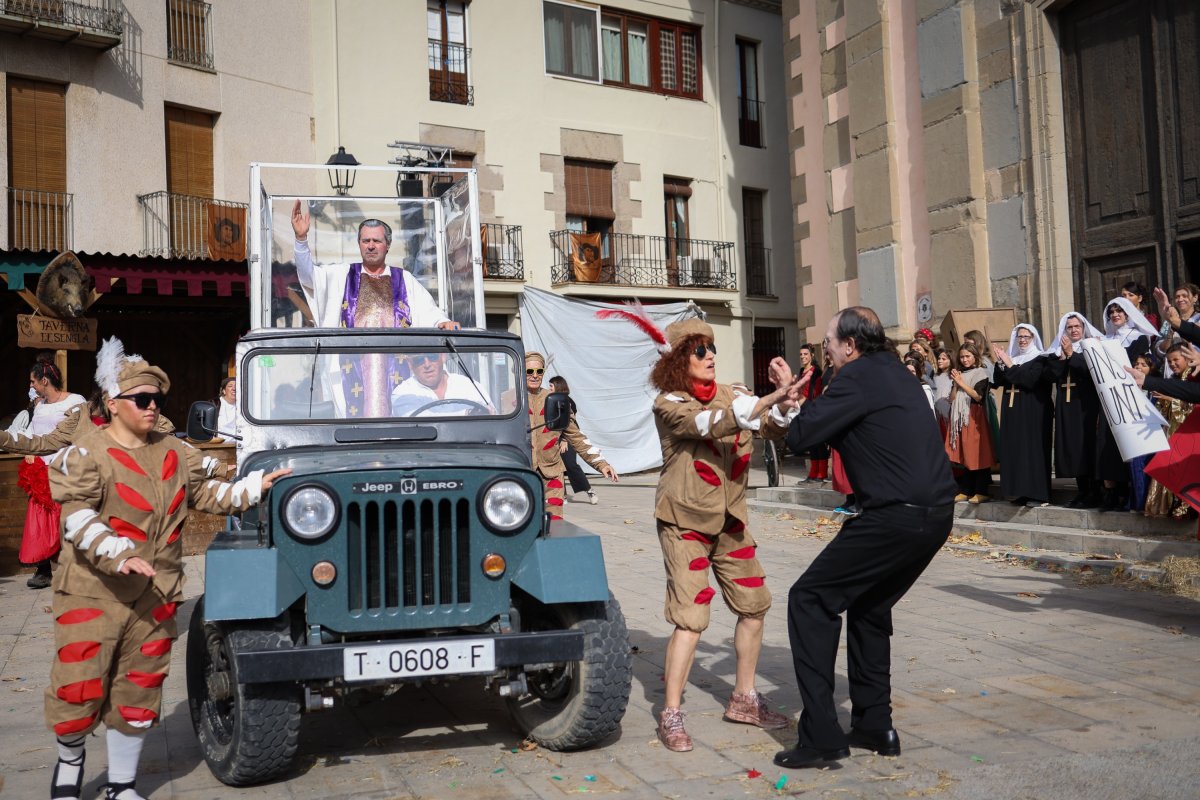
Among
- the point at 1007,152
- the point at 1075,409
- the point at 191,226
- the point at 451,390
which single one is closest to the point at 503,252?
the point at 191,226

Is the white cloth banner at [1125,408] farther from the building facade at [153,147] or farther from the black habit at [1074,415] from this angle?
the building facade at [153,147]

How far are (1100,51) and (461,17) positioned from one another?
1491 cm

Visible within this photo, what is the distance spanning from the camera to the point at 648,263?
26.6m

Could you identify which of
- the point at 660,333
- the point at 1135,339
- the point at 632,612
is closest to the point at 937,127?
the point at 1135,339

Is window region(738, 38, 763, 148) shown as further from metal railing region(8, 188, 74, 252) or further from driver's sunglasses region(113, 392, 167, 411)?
driver's sunglasses region(113, 392, 167, 411)

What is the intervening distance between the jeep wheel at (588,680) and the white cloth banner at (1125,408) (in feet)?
15.5

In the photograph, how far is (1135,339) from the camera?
1023 centimetres

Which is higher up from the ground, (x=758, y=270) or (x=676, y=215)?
(x=676, y=215)

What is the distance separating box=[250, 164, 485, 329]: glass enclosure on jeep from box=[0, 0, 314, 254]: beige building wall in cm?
1149

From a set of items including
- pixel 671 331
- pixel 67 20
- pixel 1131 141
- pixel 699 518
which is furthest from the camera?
pixel 67 20

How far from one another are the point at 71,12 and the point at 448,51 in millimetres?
7545

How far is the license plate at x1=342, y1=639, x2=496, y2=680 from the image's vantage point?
4.62 metres

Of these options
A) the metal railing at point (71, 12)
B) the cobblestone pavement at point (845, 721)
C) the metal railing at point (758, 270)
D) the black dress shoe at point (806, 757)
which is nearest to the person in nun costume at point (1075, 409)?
the cobblestone pavement at point (845, 721)

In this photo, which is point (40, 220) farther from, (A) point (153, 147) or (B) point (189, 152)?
(B) point (189, 152)
